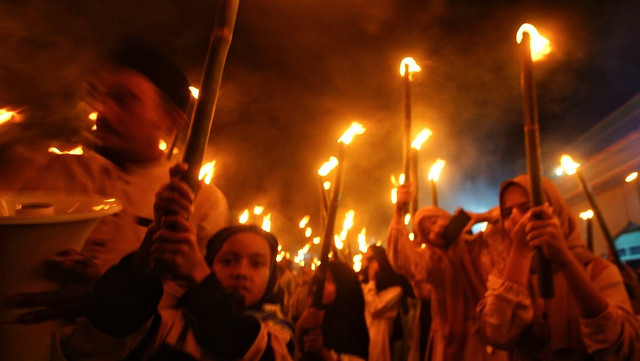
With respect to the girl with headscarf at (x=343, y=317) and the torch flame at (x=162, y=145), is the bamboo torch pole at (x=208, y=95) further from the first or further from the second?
the girl with headscarf at (x=343, y=317)

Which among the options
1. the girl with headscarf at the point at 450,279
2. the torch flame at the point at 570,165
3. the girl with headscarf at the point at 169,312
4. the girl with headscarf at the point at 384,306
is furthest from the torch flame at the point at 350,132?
the girl with headscarf at the point at 384,306

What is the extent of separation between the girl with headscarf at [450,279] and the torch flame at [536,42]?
1625 mm

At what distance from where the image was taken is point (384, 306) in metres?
5.50

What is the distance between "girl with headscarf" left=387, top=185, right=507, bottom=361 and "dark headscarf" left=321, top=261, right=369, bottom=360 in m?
0.63

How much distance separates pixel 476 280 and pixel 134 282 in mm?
3060

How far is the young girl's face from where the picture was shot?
2.27 metres

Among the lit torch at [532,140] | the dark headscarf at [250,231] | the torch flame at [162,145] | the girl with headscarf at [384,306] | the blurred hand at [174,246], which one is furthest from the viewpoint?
the girl with headscarf at [384,306]

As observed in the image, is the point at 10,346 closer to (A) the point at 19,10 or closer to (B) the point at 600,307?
(B) the point at 600,307

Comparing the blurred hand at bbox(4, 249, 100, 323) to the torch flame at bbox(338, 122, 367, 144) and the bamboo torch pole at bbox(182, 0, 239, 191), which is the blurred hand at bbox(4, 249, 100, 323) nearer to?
the bamboo torch pole at bbox(182, 0, 239, 191)

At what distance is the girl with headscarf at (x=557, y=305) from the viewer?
2184 mm

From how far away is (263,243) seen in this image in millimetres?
2508

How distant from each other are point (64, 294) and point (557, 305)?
8.57 ft

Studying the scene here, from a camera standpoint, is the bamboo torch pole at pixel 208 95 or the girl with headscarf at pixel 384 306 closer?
the bamboo torch pole at pixel 208 95

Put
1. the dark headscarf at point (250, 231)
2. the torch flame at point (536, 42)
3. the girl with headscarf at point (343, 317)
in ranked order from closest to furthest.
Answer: the dark headscarf at point (250, 231) → the torch flame at point (536, 42) → the girl with headscarf at point (343, 317)
